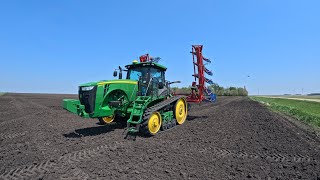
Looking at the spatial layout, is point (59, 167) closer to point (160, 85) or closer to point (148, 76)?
point (148, 76)

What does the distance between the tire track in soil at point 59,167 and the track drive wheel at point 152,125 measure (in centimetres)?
190

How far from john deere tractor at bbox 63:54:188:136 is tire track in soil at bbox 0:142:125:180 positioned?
6.47ft

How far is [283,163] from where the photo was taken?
6008 millimetres

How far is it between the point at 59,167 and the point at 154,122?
13.4 feet

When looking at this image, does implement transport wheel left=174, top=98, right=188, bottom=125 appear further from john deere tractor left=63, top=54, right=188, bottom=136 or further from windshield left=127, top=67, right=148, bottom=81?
windshield left=127, top=67, right=148, bottom=81

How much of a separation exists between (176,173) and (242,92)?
6851 cm

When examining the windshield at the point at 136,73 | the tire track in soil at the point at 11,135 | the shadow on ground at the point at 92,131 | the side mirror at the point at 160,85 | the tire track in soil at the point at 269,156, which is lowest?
the tire track in soil at the point at 269,156

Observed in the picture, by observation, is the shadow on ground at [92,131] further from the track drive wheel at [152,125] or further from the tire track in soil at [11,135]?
the track drive wheel at [152,125]

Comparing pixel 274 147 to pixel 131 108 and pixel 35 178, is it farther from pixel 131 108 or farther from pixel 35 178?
pixel 35 178

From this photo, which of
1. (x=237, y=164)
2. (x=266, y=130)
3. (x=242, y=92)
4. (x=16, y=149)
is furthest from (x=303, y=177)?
(x=242, y=92)

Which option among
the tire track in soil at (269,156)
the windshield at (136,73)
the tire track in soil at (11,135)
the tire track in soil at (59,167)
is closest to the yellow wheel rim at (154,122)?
the windshield at (136,73)

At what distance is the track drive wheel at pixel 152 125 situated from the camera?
862 centimetres

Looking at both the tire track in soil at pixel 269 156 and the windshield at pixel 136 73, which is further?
the windshield at pixel 136 73

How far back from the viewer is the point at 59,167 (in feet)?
18.1
